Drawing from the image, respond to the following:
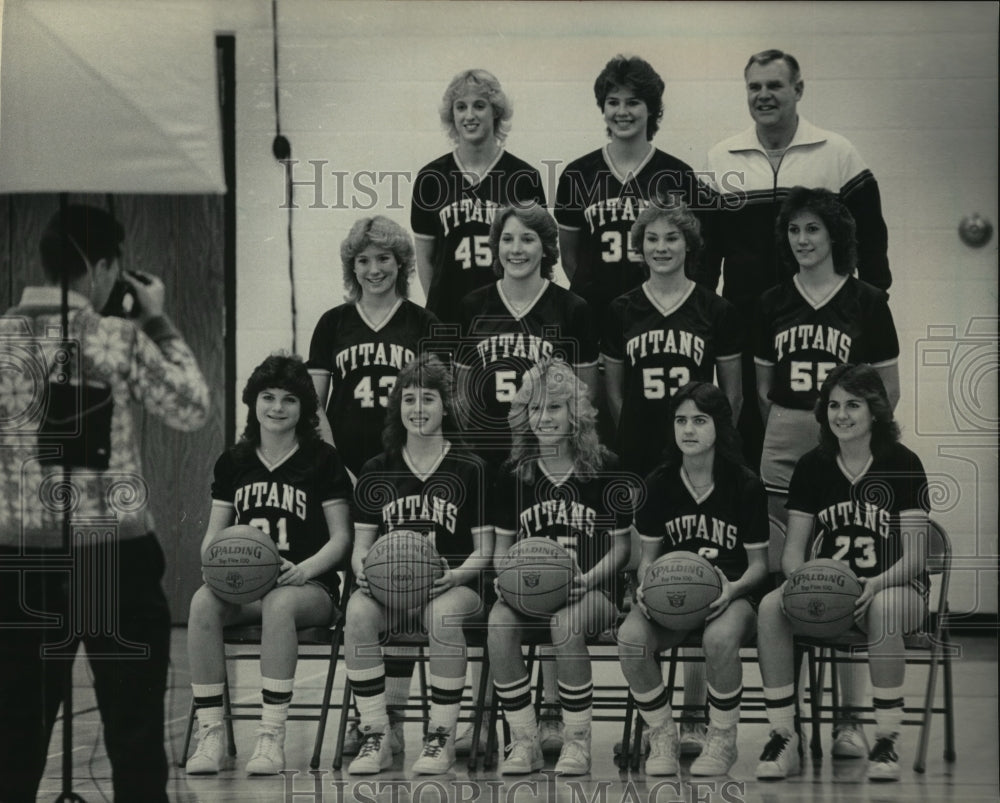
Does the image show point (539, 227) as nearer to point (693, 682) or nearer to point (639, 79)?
point (639, 79)

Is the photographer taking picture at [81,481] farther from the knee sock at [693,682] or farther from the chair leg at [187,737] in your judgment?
the knee sock at [693,682]

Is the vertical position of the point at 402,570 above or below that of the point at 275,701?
above

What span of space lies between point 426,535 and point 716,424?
1.02m

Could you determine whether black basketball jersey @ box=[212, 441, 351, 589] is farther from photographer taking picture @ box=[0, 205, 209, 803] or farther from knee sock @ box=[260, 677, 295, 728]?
knee sock @ box=[260, 677, 295, 728]

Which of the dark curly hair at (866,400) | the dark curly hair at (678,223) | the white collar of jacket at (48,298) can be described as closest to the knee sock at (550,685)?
the dark curly hair at (866,400)

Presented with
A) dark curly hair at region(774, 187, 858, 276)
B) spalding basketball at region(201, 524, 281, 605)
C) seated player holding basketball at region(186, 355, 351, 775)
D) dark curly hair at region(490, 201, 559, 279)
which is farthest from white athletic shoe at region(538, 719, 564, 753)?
dark curly hair at region(774, 187, 858, 276)

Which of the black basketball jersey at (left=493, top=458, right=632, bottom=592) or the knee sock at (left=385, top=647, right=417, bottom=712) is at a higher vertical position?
the black basketball jersey at (left=493, top=458, right=632, bottom=592)

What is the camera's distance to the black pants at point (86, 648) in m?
4.25

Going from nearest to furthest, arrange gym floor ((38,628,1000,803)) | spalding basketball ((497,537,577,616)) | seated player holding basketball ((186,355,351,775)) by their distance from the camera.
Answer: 1. gym floor ((38,628,1000,803))
2. spalding basketball ((497,537,577,616))
3. seated player holding basketball ((186,355,351,775))

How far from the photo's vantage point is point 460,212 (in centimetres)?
426

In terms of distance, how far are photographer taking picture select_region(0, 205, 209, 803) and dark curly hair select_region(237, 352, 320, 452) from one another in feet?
0.52

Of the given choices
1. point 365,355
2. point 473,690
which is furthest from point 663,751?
point 365,355

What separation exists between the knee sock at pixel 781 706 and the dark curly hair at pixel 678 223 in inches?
54.3

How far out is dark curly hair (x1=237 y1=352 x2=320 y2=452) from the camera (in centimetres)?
427
